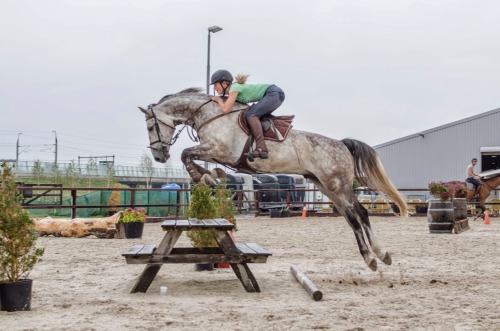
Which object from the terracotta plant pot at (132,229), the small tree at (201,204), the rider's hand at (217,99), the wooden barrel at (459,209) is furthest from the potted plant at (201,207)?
the wooden barrel at (459,209)

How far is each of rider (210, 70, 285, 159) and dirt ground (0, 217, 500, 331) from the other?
1743mm

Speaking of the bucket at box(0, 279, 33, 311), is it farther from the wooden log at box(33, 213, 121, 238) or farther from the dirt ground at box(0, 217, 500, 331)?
the wooden log at box(33, 213, 121, 238)

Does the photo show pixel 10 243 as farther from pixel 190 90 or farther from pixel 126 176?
pixel 126 176

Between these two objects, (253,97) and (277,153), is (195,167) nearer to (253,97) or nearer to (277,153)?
(277,153)

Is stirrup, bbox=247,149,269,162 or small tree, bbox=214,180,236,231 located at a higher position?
stirrup, bbox=247,149,269,162

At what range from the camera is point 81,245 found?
12328 mm

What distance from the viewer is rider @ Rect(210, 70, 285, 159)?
267 inches

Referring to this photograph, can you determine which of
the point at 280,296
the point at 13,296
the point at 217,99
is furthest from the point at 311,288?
the point at 13,296

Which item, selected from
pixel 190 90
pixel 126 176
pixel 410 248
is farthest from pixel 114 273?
pixel 126 176

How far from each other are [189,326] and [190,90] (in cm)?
355

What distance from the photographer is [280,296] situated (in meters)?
6.21

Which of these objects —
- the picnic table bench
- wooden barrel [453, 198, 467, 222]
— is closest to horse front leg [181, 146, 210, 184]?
the picnic table bench

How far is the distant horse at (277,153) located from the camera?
6.88 metres

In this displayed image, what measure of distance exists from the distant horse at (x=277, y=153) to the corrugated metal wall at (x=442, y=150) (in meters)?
23.3
